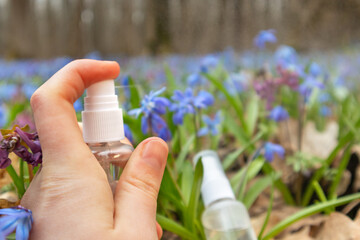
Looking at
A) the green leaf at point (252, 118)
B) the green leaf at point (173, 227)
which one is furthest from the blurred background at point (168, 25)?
the green leaf at point (173, 227)

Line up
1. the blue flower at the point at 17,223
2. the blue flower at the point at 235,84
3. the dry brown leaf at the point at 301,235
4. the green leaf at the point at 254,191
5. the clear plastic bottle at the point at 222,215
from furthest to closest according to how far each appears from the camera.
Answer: the blue flower at the point at 235,84
the green leaf at the point at 254,191
the dry brown leaf at the point at 301,235
the clear plastic bottle at the point at 222,215
the blue flower at the point at 17,223

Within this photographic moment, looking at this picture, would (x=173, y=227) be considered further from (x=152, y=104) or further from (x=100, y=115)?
(x=100, y=115)

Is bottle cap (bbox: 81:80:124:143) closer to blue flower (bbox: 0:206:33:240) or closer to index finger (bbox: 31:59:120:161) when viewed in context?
index finger (bbox: 31:59:120:161)

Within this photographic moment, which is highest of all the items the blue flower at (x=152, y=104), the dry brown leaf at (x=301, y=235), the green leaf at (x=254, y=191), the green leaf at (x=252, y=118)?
the blue flower at (x=152, y=104)

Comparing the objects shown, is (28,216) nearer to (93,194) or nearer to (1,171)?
(93,194)

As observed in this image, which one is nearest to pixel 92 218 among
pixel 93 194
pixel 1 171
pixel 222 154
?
pixel 93 194

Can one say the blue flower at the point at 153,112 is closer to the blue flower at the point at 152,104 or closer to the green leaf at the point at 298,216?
the blue flower at the point at 152,104
